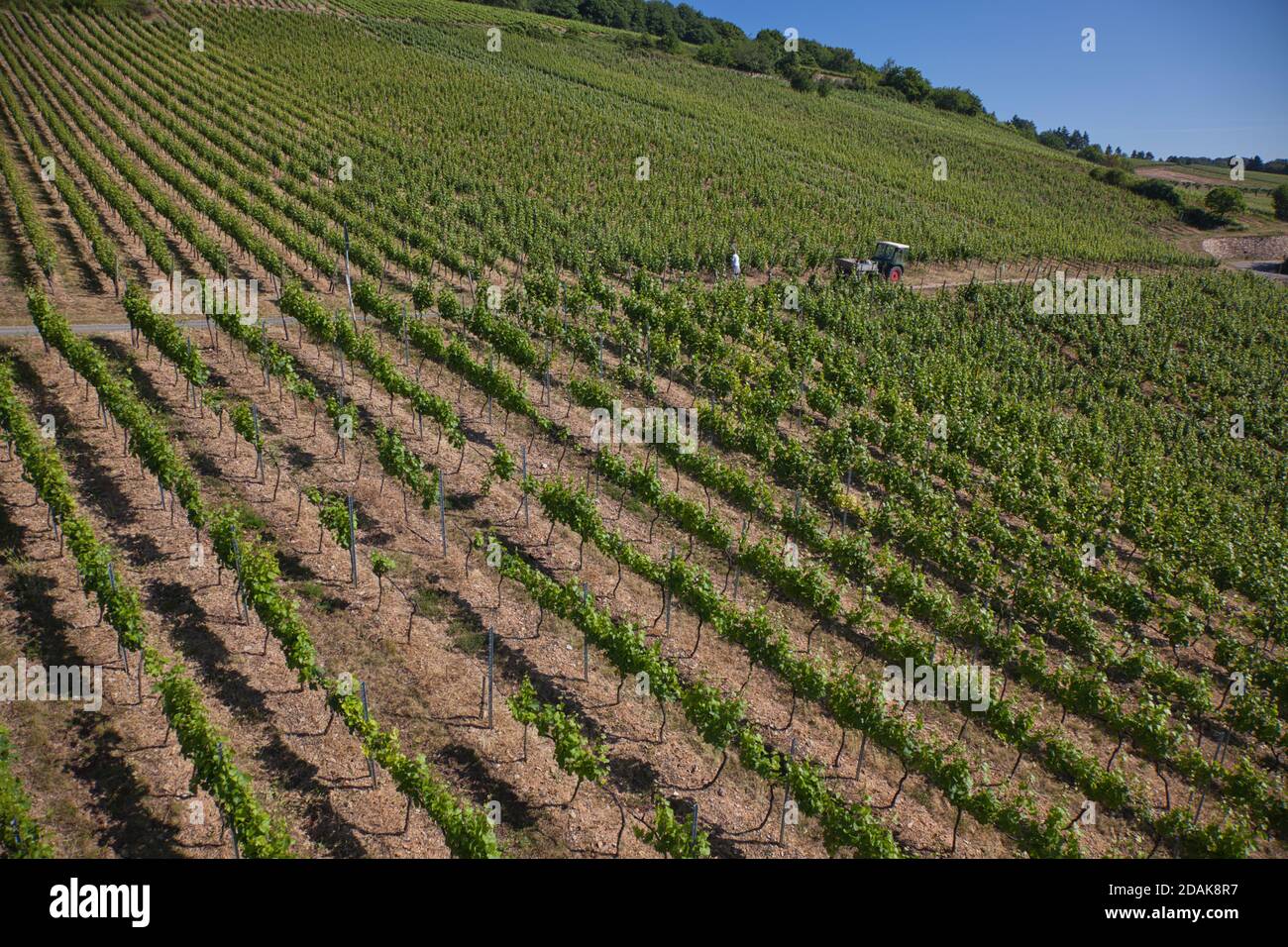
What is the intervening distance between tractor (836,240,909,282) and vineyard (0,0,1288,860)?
1.47m

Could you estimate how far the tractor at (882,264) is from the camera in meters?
42.8

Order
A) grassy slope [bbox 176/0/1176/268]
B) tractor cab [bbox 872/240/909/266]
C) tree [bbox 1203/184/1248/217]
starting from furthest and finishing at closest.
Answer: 1. tree [bbox 1203/184/1248/217]
2. grassy slope [bbox 176/0/1176/268]
3. tractor cab [bbox 872/240/909/266]

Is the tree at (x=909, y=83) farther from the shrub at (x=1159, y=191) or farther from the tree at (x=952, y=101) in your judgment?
the shrub at (x=1159, y=191)

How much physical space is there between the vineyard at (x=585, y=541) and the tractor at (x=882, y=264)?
1471 millimetres

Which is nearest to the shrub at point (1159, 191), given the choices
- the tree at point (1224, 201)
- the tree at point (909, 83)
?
the tree at point (1224, 201)

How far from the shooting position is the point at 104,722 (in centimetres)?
1302

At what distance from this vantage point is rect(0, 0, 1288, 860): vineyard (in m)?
12.7

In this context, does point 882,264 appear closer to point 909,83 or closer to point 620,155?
point 620,155

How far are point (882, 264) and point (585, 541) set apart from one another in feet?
103

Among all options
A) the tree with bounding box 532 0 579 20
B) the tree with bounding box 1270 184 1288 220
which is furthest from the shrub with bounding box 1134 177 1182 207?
the tree with bounding box 532 0 579 20

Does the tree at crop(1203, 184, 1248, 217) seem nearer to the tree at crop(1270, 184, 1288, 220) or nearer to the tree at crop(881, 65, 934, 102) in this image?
the tree at crop(1270, 184, 1288, 220)

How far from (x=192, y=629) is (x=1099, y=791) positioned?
15.6 meters

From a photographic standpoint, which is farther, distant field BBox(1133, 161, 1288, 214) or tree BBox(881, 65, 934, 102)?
tree BBox(881, 65, 934, 102)
